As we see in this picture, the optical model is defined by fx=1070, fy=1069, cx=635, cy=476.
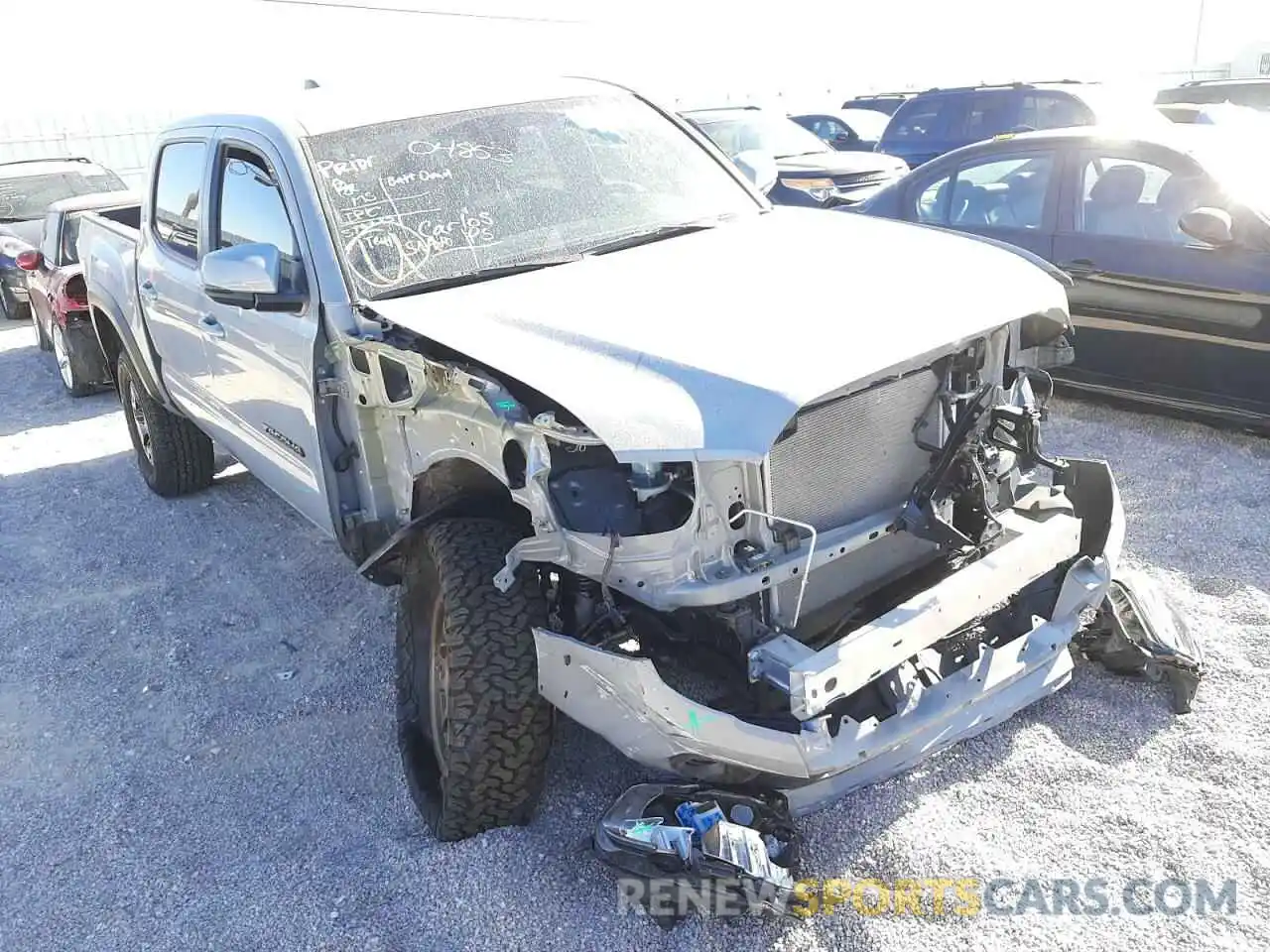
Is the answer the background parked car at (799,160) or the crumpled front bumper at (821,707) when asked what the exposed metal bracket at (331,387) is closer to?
the crumpled front bumper at (821,707)

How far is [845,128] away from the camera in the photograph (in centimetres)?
1664

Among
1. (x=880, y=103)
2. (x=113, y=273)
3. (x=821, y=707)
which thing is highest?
(x=113, y=273)

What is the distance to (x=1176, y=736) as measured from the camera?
328 centimetres

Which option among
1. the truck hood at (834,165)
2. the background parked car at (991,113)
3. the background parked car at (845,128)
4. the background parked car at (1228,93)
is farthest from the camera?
the background parked car at (845,128)

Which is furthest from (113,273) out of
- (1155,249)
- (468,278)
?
(1155,249)

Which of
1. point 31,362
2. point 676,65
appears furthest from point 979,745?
point 676,65

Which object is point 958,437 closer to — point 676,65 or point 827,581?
point 827,581

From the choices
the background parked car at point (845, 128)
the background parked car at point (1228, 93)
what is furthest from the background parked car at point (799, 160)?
the background parked car at point (1228, 93)

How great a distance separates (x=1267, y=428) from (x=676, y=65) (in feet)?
114

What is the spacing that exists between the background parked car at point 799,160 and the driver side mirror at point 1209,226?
3.26m

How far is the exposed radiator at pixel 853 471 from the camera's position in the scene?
2768mm

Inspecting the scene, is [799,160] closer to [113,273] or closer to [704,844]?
[113,273]

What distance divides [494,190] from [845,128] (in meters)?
14.2

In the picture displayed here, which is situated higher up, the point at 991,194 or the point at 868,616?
the point at 991,194
